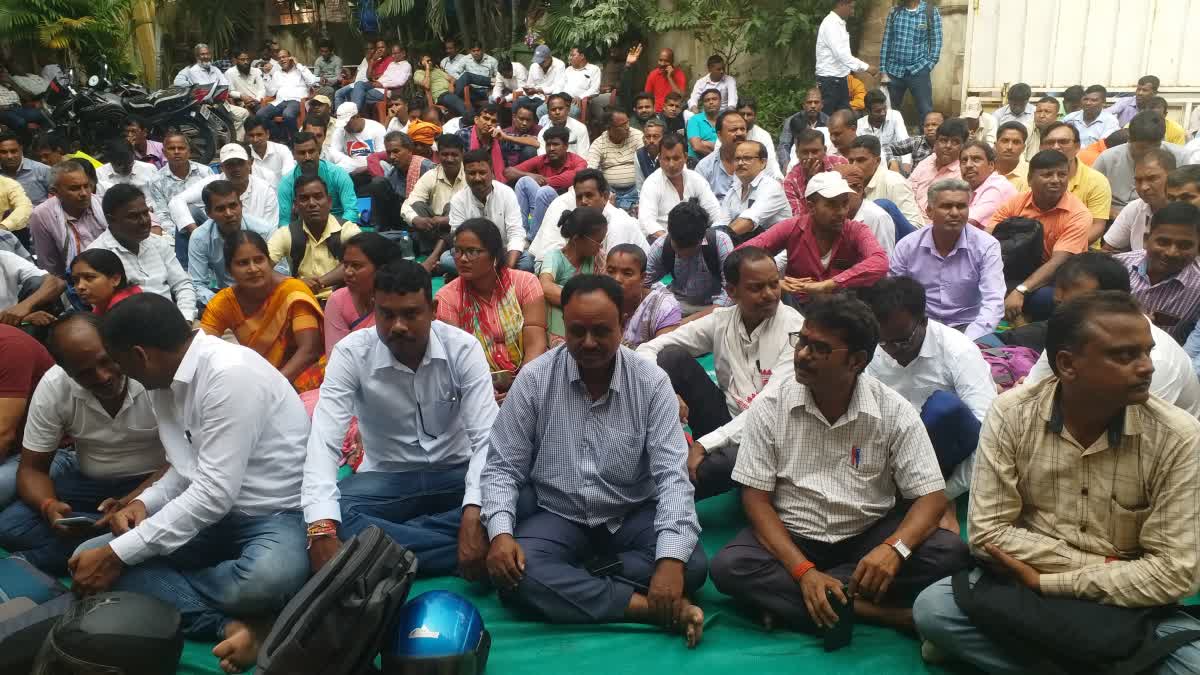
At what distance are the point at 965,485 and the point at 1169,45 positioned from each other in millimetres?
7811

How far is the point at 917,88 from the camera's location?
9.85 m

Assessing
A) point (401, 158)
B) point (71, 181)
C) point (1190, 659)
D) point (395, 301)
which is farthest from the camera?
point (401, 158)

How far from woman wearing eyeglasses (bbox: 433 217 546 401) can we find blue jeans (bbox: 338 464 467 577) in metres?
1.08

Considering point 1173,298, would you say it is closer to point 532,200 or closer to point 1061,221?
point 1061,221

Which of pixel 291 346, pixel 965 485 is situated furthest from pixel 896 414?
pixel 291 346

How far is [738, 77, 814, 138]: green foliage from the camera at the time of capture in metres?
11.6

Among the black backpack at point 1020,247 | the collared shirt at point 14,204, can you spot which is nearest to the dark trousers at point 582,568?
the black backpack at point 1020,247

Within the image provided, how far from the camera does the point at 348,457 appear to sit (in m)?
4.01

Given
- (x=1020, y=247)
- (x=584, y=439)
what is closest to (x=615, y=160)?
(x=1020, y=247)

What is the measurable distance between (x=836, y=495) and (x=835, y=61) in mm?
8123

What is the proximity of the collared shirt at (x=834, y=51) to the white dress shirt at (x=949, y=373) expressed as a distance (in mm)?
7130

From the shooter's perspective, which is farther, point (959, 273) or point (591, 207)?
point (591, 207)

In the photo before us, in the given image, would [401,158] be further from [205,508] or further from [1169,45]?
[1169,45]

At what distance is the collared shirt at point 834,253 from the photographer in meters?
4.54
